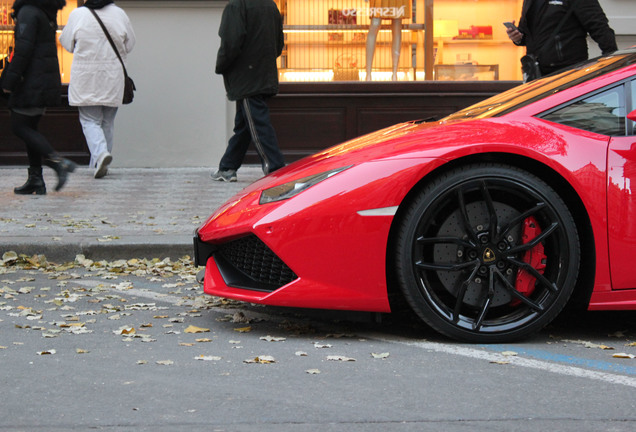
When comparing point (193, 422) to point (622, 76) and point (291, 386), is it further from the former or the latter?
point (622, 76)

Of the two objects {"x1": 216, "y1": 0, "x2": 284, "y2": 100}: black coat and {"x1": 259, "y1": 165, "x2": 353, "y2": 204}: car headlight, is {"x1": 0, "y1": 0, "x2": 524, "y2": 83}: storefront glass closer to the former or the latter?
{"x1": 216, "y1": 0, "x2": 284, "y2": 100}: black coat

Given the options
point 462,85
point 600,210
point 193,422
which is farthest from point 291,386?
point 462,85

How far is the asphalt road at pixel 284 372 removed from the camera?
129 inches

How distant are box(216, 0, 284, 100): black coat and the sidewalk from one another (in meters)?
0.97

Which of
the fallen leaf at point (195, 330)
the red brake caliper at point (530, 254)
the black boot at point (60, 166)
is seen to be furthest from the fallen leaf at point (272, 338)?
the black boot at point (60, 166)

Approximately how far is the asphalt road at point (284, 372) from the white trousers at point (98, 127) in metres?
4.64

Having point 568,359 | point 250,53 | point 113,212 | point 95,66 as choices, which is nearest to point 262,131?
point 250,53

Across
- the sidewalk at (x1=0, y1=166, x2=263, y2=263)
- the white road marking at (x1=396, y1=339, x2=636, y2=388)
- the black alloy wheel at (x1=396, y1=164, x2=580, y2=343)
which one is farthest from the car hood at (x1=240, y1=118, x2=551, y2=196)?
the sidewalk at (x1=0, y1=166, x2=263, y2=263)

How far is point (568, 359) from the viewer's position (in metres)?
4.09

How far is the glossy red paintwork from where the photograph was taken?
13.8 ft

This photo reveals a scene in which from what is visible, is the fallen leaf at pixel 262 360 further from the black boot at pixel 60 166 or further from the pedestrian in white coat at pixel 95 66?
the pedestrian in white coat at pixel 95 66

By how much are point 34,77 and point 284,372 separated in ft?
18.0

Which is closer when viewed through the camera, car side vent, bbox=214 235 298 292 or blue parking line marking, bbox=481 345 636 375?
blue parking line marking, bbox=481 345 636 375

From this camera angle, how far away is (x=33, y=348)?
4.27m
